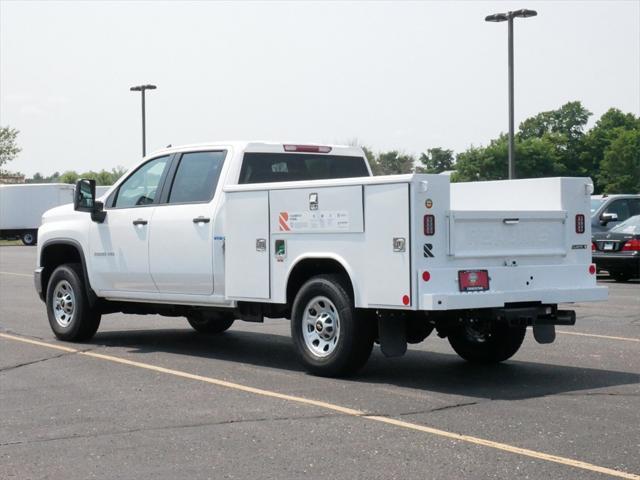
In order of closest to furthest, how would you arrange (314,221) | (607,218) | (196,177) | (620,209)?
(314,221), (196,177), (607,218), (620,209)

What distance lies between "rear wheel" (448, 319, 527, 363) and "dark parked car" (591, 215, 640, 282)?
1241cm

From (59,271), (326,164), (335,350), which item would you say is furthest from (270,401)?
(59,271)

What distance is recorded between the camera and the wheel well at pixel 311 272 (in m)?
9.76

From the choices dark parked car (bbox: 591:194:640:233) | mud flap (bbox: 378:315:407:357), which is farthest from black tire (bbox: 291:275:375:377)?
dark parked car (bbox: 591:194:640:233)

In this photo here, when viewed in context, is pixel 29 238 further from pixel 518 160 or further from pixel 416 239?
pixel 518 160

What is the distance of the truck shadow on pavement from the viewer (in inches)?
365

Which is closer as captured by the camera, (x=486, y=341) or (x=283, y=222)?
(x=283, y=222)

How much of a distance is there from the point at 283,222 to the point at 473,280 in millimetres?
1870

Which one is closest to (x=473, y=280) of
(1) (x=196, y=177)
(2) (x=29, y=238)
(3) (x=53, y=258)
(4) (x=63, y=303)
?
(1) (x=196, y=177)

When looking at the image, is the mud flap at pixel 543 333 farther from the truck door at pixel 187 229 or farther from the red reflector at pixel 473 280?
the truck door at pixel 187 229

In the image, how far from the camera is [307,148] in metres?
11.9

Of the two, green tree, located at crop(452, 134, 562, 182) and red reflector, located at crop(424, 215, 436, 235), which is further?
green tree, located at crop(452, 134, 562, 182)

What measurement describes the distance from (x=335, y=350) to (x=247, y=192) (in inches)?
71.0

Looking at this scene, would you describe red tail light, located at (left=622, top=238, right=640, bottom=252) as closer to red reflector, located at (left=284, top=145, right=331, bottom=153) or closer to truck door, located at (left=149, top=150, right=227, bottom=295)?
red reflector, located at (left=284, top=145, right=331, bottom=153)
